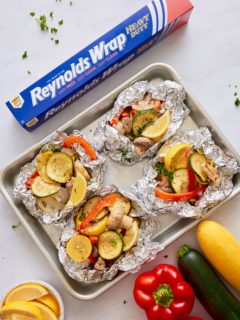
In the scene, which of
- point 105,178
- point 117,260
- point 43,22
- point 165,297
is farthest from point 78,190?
point 43,22

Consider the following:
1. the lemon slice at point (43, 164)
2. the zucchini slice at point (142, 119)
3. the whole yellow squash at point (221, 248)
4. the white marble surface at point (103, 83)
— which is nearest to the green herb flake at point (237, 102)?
the white marble surface at point (103, 83)

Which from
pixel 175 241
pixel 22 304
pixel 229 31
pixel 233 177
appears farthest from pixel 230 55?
pixel 22 304

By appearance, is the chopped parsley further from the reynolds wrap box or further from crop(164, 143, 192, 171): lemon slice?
crop(164, 143, 192, 171): lemon slice

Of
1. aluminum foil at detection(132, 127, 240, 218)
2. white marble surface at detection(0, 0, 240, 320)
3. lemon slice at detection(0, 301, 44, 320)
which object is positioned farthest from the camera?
white marble surface at detection(0, 0, 240, 320)

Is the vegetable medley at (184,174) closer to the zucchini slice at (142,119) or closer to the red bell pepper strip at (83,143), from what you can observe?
the zucchini slice at (142,119)

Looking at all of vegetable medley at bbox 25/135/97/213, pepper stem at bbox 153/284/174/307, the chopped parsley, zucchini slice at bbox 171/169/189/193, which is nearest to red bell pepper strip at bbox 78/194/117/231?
vegetable medley at bbox 25/135/97/213

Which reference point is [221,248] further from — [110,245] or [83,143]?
[83,143]
